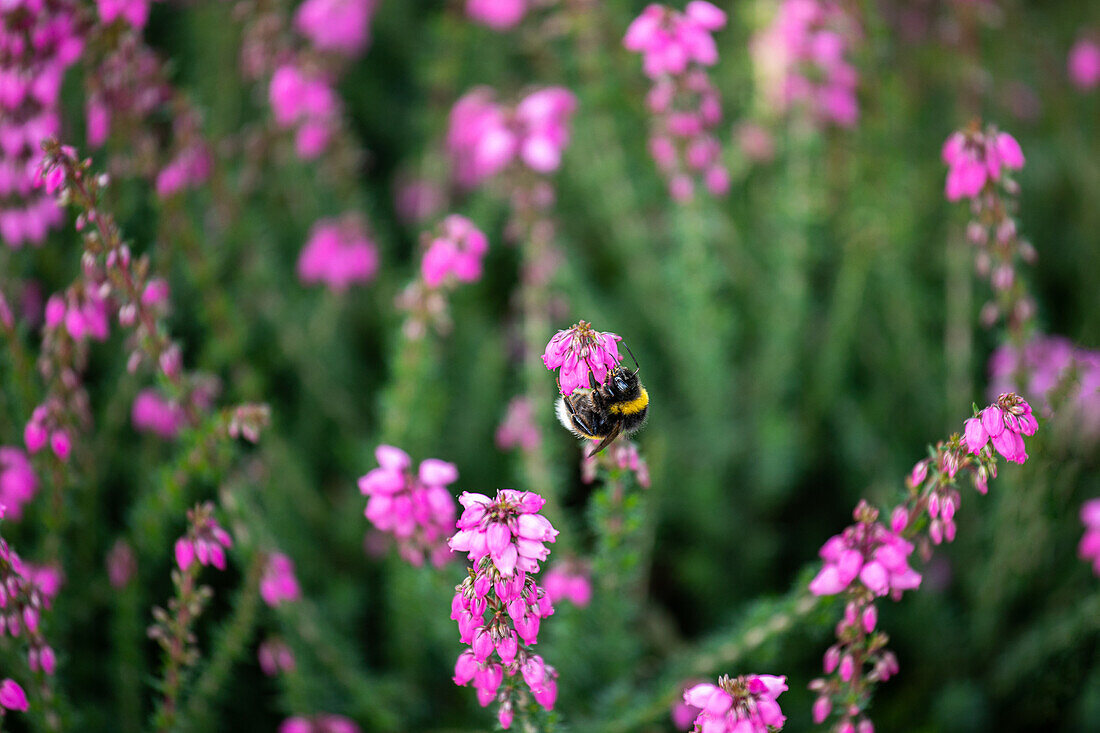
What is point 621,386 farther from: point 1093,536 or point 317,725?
point 1093,536

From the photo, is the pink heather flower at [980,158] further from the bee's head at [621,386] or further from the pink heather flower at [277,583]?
the pink heather flower at [277,583]

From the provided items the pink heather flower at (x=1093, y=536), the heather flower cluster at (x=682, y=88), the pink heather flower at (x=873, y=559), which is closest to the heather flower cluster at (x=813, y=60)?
the heather flower cluster at (x=682, y=88)

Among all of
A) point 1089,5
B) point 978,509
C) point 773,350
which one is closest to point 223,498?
point 773,350

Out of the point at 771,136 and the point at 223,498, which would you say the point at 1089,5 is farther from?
the point at 223,498

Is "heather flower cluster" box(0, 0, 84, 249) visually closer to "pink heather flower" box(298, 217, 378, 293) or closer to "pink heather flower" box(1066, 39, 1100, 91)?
"pink heather flower" box(298, 217, 378, 293)

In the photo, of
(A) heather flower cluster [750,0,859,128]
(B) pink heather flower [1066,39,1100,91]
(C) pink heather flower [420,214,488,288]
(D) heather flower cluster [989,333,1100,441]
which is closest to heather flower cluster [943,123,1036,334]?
(D) heather flower cluster [989,333,1100,441]

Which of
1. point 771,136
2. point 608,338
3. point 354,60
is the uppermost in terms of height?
point 354,60

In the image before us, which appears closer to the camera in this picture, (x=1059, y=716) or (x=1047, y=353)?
(x=1059, y=716)
